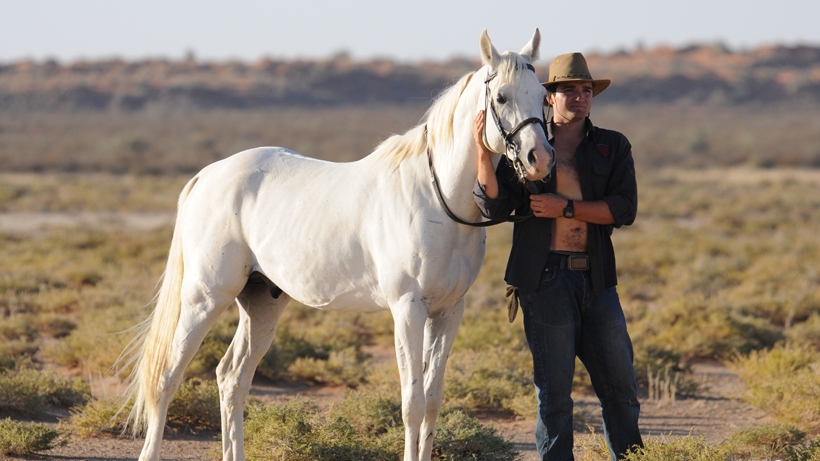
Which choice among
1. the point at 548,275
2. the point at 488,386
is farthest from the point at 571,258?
the point at 488,386

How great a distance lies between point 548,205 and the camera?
13.6 feet

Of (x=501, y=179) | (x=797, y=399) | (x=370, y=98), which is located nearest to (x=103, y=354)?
(x=501, y=179)

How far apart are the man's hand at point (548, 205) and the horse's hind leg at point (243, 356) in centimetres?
174

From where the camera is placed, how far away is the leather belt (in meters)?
4.30

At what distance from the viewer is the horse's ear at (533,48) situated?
415 cm

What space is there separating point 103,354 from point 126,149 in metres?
33.6

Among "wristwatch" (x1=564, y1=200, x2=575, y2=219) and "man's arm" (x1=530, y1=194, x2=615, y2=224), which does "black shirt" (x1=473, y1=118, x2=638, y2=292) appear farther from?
"wristwatch" (x1=564, y1=200, x2=575, y2=219)

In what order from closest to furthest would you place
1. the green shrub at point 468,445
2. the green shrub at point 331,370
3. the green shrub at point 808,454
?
the green shrub at point 808,454, the green shrub at point 468,445, the green shrub at point 331,370

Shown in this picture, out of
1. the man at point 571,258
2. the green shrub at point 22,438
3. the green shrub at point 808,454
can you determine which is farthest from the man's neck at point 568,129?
the green shrub at point 22,438

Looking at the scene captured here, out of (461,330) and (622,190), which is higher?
(622,190)

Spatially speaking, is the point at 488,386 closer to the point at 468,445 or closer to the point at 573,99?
the point at 468,445

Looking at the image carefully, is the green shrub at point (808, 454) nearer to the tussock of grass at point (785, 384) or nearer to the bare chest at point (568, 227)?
the tussock of grass at point (785, 384)

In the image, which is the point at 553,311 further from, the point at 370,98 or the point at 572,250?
the point at 370,98

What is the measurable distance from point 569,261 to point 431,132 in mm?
942
